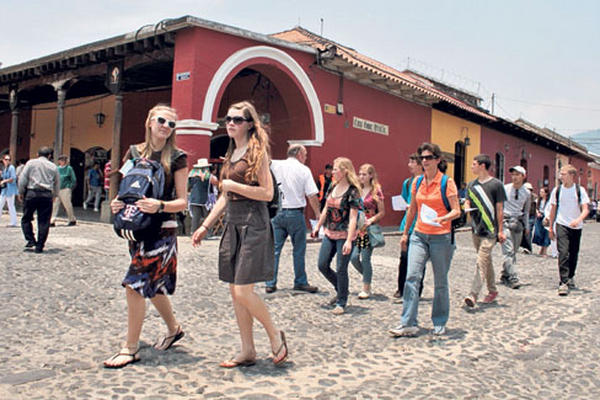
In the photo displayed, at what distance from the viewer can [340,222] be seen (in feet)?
16.7

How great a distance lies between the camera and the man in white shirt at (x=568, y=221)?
21.2 feet

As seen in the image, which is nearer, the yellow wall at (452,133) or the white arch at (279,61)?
the white arch at (279,61)

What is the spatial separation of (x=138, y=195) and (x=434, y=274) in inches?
97.5

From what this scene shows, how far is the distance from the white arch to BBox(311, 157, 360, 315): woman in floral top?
253 inches

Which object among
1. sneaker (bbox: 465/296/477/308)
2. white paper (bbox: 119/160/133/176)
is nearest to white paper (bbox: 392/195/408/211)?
sneaker (bbox: 465/296/477/308)

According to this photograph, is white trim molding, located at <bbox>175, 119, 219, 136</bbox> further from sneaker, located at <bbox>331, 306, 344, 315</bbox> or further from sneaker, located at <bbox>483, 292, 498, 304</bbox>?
sneaker, located at <bbox>483, 292, 498, 304</bbox>

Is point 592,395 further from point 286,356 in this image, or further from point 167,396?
point 167,396

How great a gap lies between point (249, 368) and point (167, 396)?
2.07ft

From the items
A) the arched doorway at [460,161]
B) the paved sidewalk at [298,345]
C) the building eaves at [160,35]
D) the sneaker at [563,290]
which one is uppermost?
the building eaves at [160,35]

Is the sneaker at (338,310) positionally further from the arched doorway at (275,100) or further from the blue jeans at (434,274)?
the arched doorway at (275,100)

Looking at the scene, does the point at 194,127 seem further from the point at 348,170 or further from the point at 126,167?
the point at 126,167

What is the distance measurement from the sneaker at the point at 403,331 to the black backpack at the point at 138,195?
6.69ft

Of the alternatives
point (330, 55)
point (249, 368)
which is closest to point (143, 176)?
point (249, 368)

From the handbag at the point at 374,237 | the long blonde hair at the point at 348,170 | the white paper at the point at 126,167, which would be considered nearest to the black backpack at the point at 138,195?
the white paper at the point at 126,167
